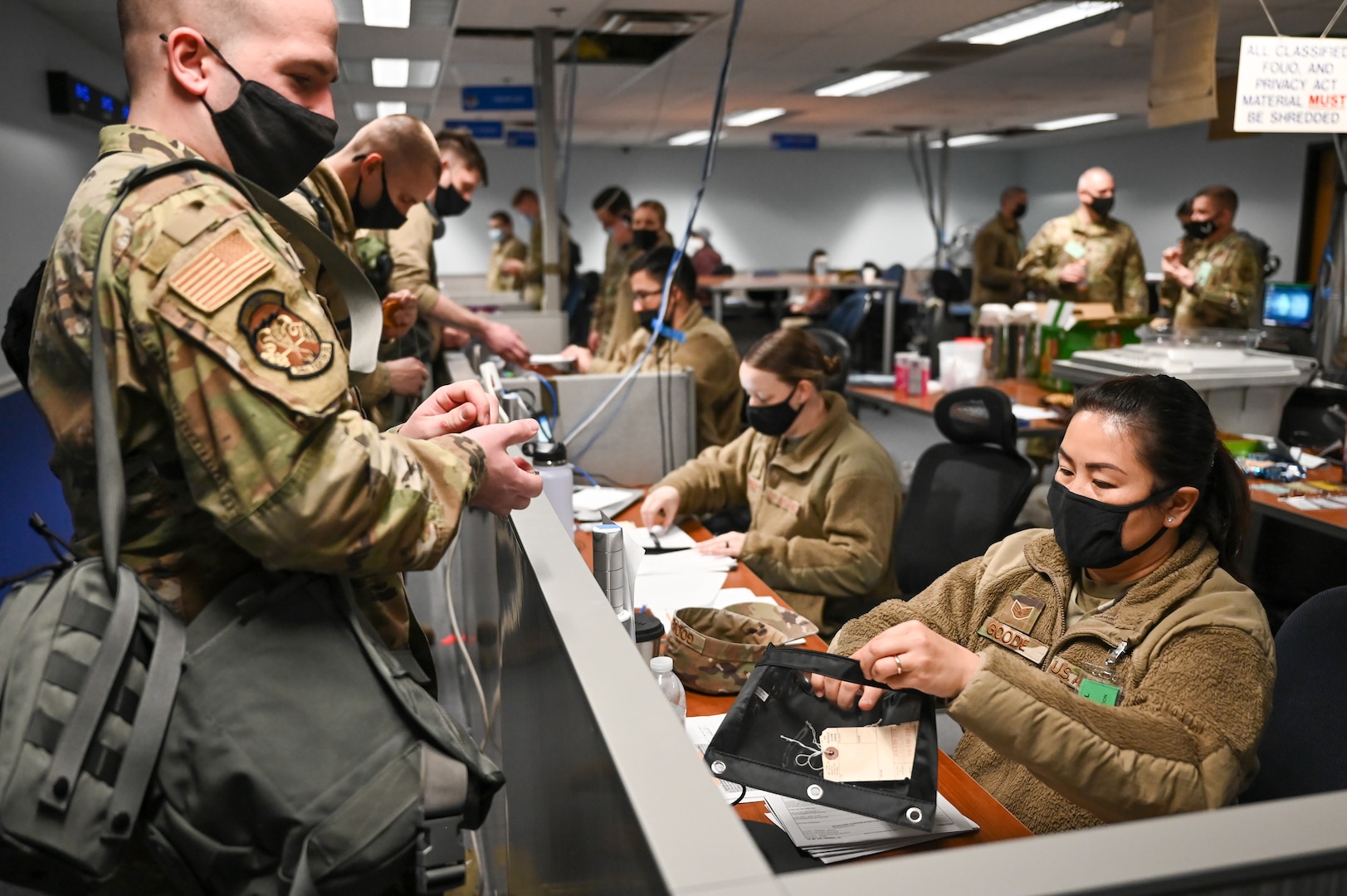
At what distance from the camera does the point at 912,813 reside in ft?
3.94

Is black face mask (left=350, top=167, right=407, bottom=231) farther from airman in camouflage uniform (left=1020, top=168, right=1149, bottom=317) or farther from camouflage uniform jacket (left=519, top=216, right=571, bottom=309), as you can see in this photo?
airman in camouflage uniform (left=1020, top=168, right=1149, bottom=317)

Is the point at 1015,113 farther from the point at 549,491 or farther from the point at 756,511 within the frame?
the point at 549,491

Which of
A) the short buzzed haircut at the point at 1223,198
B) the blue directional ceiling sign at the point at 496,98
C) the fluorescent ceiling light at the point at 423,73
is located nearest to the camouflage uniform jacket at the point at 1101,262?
the short buzzed haircut at the point at 1223,198

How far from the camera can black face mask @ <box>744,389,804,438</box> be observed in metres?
2.62

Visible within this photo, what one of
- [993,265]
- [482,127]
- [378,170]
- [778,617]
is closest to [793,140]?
[482,127]

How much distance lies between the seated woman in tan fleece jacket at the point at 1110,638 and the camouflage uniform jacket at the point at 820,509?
679 mm

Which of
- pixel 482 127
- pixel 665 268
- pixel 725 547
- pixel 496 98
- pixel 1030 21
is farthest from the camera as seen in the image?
pixel 482 127

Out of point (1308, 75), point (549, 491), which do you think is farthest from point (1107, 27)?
point (549, 491)

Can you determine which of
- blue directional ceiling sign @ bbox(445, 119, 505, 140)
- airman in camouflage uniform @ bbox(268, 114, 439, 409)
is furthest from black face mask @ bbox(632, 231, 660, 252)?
blue directional ceiling sign @ bbox(445, 119, 505, 140)

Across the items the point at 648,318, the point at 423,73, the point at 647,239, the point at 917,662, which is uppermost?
the point at 423,73

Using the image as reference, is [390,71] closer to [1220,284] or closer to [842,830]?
[1220,284]

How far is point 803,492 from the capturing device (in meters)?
2.62

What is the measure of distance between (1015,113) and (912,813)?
10.7 m

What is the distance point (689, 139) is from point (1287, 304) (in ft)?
27.3
